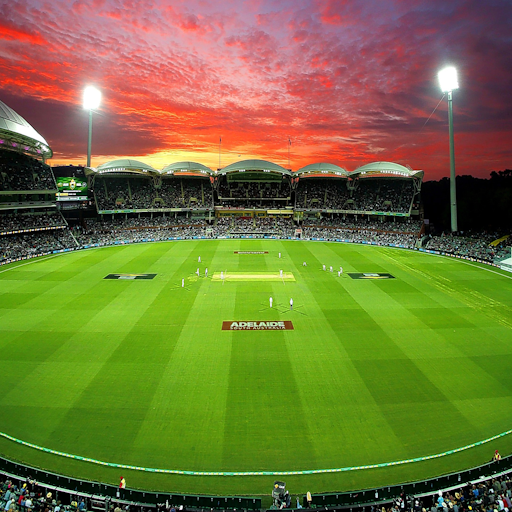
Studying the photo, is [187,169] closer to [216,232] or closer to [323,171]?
[216,232]

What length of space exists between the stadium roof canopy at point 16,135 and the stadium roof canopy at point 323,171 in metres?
47.7

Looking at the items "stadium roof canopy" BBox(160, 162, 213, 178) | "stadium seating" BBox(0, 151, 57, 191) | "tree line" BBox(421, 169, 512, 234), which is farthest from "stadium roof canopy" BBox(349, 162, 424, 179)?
"stadium seating" BBox(0, 151, 57, 191)

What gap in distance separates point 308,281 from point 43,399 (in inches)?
1021

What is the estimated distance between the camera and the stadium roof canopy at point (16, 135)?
46.0 meters

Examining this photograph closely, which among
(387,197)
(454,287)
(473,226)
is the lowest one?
(454,287)

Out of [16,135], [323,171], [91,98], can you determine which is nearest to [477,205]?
[323,171]

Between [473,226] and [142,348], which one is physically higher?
[473,226]

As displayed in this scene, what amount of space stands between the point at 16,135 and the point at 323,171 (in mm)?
53223

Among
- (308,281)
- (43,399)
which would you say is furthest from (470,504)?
(308,281)

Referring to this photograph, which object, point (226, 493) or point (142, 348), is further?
point (142, 348)

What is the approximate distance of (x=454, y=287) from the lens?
35.8 m

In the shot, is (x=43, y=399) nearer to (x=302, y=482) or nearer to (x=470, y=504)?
(x=302, y=482)

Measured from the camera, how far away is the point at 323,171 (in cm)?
7719

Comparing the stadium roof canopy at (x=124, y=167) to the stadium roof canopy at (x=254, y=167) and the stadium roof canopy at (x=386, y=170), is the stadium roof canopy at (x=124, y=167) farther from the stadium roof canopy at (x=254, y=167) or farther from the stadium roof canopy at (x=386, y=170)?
the stadium roof canopy at (x=386, y=170)
